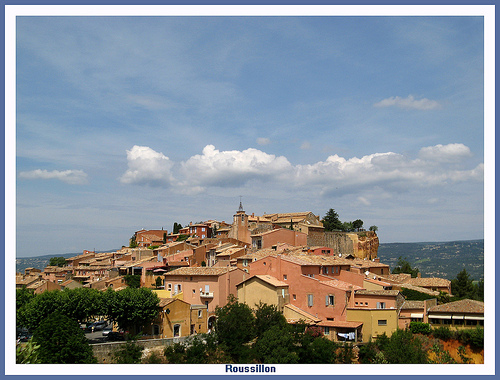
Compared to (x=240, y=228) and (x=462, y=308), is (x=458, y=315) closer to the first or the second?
(x=462, y=308)

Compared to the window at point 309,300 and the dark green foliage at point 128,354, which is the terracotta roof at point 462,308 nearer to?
the window at point 309,300

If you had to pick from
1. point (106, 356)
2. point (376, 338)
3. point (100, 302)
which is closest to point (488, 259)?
point (376, 338)

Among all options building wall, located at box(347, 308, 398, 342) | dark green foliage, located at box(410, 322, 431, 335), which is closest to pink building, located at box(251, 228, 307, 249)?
building wall, located at box(347, 308, 398, 342)

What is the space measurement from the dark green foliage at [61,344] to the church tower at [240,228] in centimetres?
4088

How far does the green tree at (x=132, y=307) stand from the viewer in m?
36.9

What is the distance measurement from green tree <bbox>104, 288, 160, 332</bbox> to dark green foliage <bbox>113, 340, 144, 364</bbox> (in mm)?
4686

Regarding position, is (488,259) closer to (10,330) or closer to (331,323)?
(331,323)

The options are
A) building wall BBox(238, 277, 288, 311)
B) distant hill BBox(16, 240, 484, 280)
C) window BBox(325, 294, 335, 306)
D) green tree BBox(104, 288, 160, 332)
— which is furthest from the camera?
distant hill BBox(16, 240, 484, 280)

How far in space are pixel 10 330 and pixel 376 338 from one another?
83.4 ft

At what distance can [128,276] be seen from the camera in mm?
57094

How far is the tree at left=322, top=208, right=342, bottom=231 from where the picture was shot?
8569cm

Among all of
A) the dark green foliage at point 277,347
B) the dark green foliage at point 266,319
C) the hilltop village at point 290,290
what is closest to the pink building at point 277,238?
the hilltop village at point 290,290

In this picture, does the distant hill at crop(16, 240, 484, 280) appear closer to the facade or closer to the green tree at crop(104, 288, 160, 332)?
the facade

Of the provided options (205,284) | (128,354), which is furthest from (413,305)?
(128,354)
